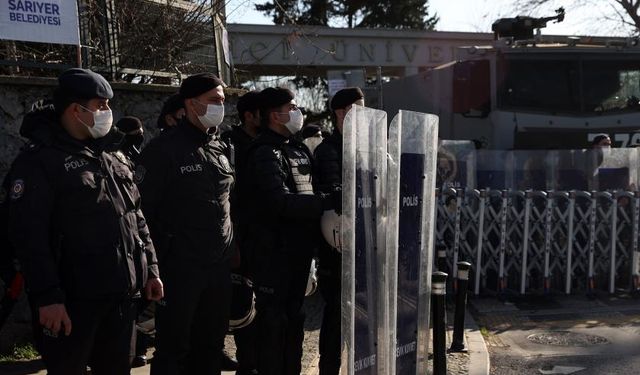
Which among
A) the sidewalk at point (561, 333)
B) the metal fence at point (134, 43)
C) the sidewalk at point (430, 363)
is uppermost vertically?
the metal fence at point (134, 43)

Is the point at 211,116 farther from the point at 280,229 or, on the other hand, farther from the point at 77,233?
the point at 77,233

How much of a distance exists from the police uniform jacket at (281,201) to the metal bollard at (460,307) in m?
2.03

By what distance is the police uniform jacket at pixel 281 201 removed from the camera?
4.72 m

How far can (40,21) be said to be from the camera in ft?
20.3

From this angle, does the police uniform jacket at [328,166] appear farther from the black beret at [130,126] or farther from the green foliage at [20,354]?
the green foliage at [20,354]

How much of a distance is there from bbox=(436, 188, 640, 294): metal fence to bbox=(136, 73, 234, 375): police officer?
5.34m

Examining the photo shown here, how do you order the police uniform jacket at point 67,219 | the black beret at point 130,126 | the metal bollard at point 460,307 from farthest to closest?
the metal bollard at point 460,307
the black beret at point 130,126
the police uniform jacket at point 67,219

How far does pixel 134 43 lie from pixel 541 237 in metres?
5.11

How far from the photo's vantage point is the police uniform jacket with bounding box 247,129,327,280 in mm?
4723

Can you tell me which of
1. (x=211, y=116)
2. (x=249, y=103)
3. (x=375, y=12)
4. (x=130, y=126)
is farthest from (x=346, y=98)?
(x=375, y=12)

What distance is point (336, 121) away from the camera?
18.5 ft

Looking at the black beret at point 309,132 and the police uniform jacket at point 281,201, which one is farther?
the black beret at point 309,132

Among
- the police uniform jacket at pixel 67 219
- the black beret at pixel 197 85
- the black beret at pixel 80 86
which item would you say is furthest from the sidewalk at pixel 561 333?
the black beret at pixel 80 86

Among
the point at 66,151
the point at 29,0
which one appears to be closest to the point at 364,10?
the point at 29,0
